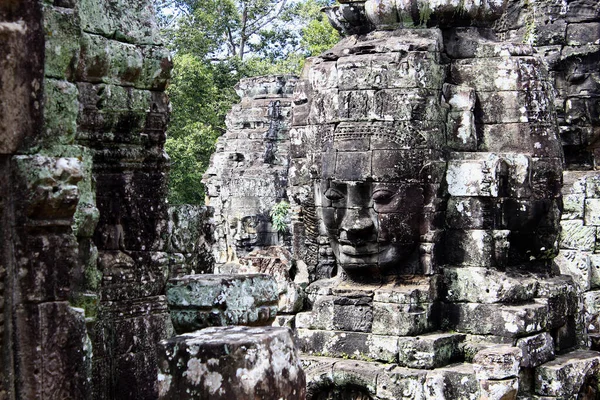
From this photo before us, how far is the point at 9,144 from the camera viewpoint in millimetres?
4254

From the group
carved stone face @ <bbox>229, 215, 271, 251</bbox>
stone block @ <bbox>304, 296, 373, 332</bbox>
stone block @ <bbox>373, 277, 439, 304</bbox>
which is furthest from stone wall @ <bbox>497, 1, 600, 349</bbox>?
carved stone face @ <bbox>229, 215, 271, 251</bbox>

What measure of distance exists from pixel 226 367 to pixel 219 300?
3.50ft

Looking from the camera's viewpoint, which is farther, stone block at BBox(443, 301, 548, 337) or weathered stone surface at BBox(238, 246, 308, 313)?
weathered stone surface at BBox(238, 246, 308, 313)

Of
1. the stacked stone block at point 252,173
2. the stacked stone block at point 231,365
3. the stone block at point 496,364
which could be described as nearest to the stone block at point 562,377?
the stone block at point 496,364

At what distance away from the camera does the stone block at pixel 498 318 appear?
989cm

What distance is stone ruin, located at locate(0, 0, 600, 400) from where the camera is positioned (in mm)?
4375

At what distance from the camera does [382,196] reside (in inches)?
392

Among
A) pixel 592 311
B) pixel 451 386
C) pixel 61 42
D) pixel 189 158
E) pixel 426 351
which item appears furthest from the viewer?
pixel 189 158

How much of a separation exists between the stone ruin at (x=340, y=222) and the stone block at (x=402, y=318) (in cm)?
2

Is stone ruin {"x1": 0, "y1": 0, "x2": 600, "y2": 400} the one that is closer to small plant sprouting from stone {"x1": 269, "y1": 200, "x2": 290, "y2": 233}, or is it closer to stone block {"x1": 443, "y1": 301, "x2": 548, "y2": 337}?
stone block {"x1": 443, "y1": 301, "x2": 548, "y2": 337}

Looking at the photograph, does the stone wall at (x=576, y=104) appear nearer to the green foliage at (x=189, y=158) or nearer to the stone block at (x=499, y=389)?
the stone block at (x=499, y=389)

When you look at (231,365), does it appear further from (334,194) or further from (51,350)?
(334,194)

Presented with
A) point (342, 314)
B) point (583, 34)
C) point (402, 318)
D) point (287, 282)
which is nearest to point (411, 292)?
point (402, 318)

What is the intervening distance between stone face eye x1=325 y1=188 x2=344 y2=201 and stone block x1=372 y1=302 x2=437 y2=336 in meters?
1.05
